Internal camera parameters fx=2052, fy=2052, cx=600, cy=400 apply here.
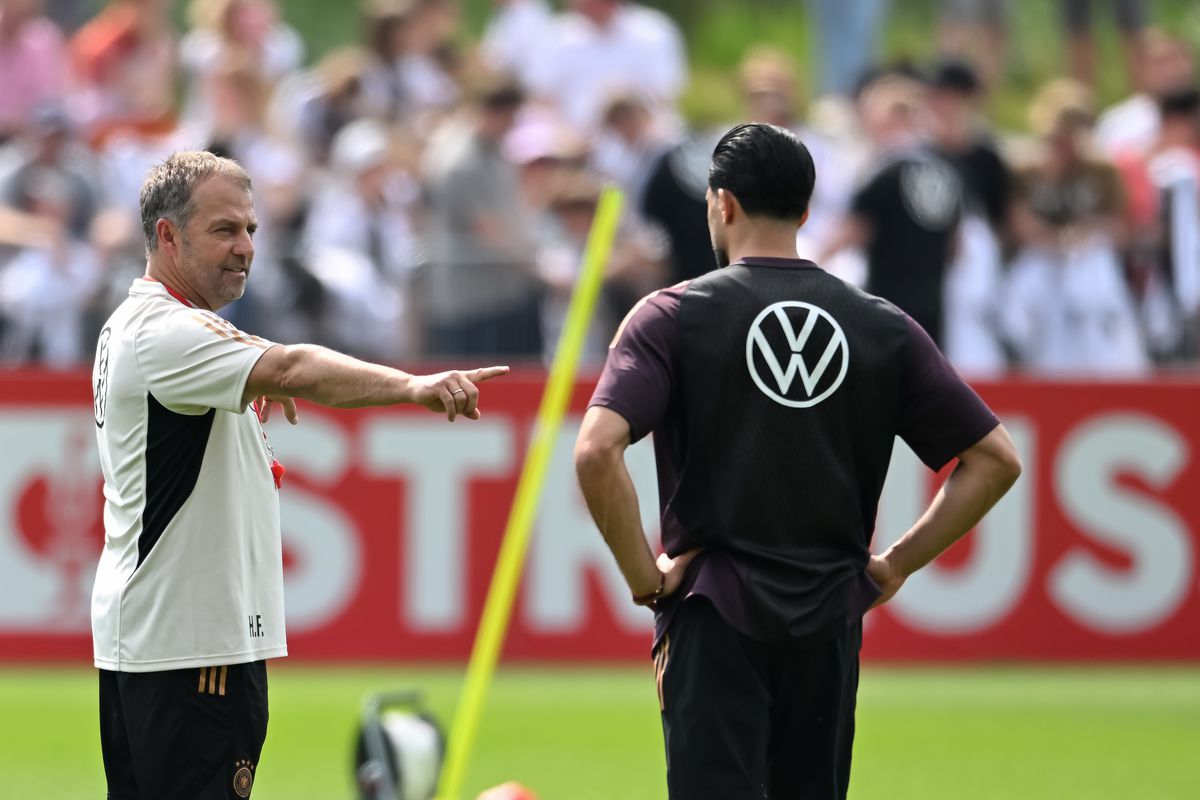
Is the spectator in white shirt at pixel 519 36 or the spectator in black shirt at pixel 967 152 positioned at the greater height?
the spectator in white shirt at pixel 519 36

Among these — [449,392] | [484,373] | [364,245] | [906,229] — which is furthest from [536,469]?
[364,245]

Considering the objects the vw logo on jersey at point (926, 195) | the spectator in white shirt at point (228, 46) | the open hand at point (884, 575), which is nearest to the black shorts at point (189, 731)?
the open hand at point (884, 575)

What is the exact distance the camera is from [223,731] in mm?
5336

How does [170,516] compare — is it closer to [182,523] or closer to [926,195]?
[182,523]

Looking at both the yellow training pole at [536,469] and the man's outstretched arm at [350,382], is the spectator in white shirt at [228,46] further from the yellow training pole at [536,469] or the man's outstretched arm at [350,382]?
the man's outstretched arm at [350,382]

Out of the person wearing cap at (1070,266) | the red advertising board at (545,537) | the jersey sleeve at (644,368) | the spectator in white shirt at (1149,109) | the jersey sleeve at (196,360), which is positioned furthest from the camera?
the spectator in white shirt at (1149,109)

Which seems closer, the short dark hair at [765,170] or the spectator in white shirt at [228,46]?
the short dark hair at [765,170]

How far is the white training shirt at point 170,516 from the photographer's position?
5285mm

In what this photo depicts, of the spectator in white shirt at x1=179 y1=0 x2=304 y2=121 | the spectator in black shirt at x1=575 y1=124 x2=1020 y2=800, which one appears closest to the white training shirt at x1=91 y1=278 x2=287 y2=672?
the spectator in black shirt at x1=575 y1=124 x2=1020 y2=800

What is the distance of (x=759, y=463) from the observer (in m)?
5.34

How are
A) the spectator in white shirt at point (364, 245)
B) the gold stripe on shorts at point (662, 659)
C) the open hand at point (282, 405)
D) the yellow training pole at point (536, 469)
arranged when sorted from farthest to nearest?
1. the spectator in white shirt at point (364, 245)
2. the yellow training pole at point (536, 469)
3. the open hand at point (282, 405)
4. the gold stripe on shorts at point (662, 659)

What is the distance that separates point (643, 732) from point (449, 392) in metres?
6.64

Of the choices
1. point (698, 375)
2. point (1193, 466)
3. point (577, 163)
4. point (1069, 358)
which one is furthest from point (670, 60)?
point (698, 375)

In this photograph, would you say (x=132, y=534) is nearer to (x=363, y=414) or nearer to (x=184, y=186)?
(x=184, y=186)
